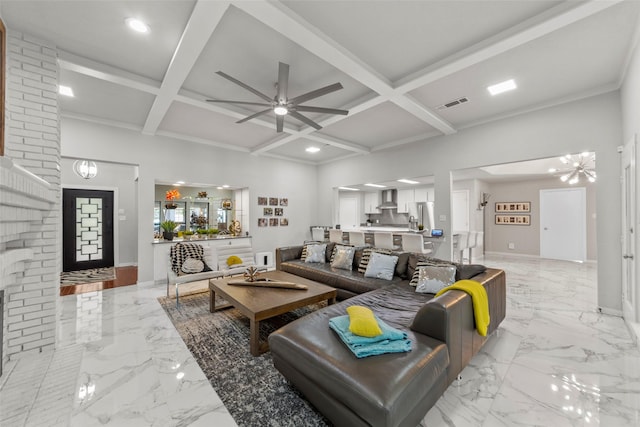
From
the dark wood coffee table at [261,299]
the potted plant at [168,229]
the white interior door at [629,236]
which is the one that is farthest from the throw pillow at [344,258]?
the potted plant at [168,229]

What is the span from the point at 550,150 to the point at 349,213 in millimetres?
6491

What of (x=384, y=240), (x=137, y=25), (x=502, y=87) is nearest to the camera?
(x=137, y=25)

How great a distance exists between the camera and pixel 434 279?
116 inches

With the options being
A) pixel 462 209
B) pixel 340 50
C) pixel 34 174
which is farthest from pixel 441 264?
pixel 462 209

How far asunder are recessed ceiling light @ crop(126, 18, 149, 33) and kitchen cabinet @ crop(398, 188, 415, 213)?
767cm

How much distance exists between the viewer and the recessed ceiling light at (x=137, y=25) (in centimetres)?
223

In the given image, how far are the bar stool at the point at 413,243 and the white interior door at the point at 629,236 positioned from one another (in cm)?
246

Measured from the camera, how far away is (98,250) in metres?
6.46

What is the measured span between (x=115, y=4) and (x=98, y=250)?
6483 mm

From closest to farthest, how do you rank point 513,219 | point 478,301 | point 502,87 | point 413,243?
1. point 478,301
2. point 502,87
3. point 413,243
4. point 513,219

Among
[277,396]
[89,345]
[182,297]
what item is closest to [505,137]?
[277,396]

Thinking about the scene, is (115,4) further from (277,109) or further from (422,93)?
(422,93)

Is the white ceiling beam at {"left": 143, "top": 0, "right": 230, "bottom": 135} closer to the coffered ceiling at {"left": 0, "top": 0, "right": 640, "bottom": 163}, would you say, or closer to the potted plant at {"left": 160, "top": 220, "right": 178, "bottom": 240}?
the coffered ceiling at {"left": 0, "top": 0, "right": 640, "bottom": 163}

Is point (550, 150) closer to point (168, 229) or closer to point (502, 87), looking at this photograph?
point (502, 87)
